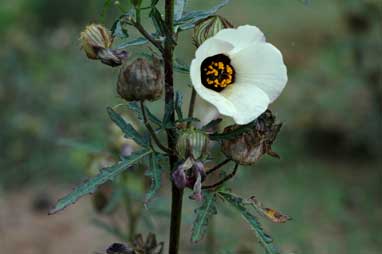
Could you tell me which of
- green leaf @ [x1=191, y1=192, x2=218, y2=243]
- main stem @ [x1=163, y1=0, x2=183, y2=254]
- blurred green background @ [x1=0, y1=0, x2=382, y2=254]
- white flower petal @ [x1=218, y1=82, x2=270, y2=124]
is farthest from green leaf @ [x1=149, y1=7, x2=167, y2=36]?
blurred green background @ [x1=0, y1=0, x2=382, y2=254]

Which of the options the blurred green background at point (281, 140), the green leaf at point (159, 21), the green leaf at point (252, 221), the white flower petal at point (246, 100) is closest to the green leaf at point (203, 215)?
the green leaf at point (252, 221)

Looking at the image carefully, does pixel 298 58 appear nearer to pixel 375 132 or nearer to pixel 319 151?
pixel 319 151

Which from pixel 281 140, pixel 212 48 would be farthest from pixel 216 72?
pixel 281 140

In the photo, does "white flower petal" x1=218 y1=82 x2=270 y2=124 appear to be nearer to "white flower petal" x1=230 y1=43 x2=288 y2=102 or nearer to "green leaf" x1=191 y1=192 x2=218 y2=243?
"white flower petal" x1=230 y1=43 x2=288 y2=102

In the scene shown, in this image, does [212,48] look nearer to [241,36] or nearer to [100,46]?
[241,36]

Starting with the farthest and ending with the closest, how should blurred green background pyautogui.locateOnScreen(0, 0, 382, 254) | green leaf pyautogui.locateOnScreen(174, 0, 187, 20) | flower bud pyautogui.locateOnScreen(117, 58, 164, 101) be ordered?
blurred green background pyautogui.locateOnScreen(0, 0, 382, 254), green leaf pyautogui.locateOnScreen(174, 0, 187, 20), flower bud pyautogui.locateOnScreen(117, 58, 164, 101)

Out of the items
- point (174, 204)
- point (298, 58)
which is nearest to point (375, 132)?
point (298, 58)
